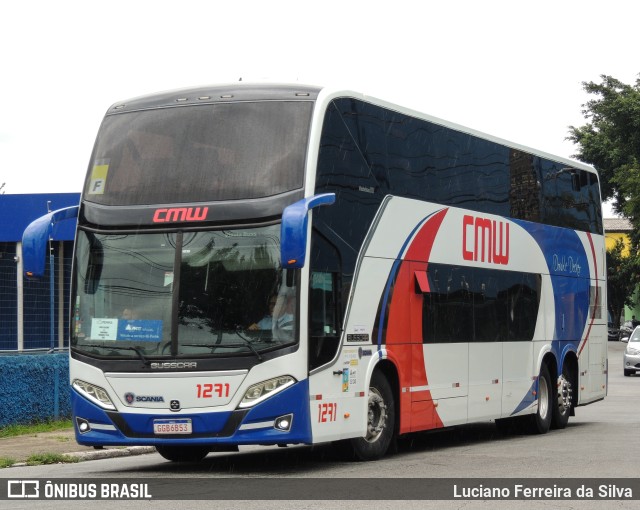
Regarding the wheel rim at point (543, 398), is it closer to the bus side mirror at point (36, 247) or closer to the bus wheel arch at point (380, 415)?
the bus wheel arch at point (380, 415)

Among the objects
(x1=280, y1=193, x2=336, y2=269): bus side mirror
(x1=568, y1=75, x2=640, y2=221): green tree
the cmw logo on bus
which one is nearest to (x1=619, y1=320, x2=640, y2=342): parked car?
(x1=568, y1=75, x2=640, y2=221): green tree

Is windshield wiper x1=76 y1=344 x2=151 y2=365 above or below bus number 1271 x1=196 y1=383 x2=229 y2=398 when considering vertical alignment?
above

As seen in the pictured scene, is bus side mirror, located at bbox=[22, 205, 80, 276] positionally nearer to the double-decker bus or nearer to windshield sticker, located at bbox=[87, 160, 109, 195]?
the double-decker bus

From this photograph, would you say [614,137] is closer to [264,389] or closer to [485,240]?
[485,240]

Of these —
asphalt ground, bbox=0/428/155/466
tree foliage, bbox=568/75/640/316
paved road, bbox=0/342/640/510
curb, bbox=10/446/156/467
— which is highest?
tree foliage, bbox=568/75/640/316

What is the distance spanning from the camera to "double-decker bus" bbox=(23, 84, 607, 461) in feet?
41.3

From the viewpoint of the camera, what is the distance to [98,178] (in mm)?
13609

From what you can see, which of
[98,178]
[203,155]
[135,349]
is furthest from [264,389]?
[98,178]

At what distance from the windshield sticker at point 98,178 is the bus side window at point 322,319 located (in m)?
2.56

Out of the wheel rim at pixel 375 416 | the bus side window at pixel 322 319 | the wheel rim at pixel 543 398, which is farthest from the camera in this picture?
the wheel rim at pixel 543 398

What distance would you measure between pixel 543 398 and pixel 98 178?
30.3ft

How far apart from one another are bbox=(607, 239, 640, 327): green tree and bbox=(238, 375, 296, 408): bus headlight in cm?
8109

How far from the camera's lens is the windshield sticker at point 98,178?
13555 millimetres

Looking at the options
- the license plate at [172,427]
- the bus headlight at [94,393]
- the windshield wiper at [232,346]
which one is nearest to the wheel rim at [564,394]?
the windshield wiper at [232,346]
